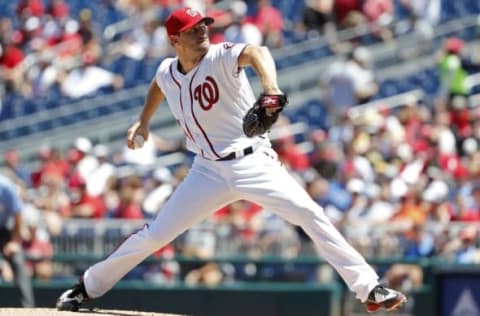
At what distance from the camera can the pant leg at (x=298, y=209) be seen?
799 centimetres

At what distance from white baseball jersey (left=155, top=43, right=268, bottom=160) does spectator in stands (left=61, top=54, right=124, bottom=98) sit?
9.69 m

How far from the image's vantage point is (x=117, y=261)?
27.7ft

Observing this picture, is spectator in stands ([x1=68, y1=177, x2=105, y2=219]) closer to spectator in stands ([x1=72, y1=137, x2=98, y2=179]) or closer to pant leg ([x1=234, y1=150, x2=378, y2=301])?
spectator in stands ([x1=72, y1=137, x2=98, y2=179])

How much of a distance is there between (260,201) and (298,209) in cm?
22

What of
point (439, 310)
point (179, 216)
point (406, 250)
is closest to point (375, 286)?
point (179, 216)

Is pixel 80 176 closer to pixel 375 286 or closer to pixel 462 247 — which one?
pixel 462 247

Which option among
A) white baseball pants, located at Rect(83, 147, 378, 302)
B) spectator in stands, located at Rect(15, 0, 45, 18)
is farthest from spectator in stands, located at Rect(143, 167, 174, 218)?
white baseball pants, located at Rect(83, 147, 378, 302)

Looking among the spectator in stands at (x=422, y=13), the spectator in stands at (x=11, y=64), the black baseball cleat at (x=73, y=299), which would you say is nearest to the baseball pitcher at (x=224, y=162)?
the black baseball cleat at (x=73, y=299)

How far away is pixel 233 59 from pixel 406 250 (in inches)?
220

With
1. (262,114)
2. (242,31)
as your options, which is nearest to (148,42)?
(242,31)

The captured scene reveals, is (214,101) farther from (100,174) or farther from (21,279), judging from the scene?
(100,174)

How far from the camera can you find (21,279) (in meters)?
11.4

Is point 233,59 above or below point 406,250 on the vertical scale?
above

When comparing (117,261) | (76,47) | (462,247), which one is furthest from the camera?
(76,47)
